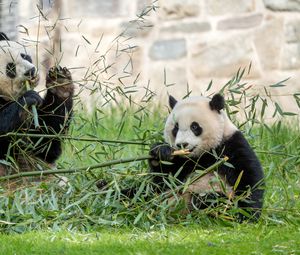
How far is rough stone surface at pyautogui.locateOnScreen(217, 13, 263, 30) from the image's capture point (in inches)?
429

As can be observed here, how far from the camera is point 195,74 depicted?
36.7 ft

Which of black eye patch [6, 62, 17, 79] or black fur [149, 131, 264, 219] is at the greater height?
black eye patch [6, 62, 17, 79]

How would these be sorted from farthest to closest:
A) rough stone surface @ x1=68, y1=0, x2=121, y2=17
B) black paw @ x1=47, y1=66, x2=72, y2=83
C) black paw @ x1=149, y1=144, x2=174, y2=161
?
1. rough stone surface @ x1=68, y1=0, x2=121, y2=17
2. black paw @ x1=47, y1=66, x2=72, y2=83
3. black paw @ x1=149, y1=144, x2=174, y2=161

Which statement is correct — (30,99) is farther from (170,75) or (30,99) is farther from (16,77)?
(170,75)

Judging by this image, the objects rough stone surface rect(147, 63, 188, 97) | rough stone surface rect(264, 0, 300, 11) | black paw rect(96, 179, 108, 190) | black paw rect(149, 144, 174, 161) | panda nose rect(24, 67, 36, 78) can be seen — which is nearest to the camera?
black paw rect(149, 144, 174, 161)

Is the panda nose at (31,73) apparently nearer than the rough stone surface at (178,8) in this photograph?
Yes

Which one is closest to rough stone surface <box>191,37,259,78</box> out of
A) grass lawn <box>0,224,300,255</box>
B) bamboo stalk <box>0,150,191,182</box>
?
bamboo stalk <box>0,150,191,182</box>

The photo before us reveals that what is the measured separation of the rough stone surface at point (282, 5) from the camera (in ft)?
35.6

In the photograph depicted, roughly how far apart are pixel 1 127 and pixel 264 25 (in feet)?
17.4

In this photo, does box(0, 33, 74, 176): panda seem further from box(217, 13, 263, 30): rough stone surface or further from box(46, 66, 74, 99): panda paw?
box(217, 13, 263, 30): rough stone surface

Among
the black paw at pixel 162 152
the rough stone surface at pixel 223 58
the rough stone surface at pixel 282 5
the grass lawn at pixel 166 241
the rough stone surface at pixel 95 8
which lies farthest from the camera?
the rough stone surface at pixel 95 8

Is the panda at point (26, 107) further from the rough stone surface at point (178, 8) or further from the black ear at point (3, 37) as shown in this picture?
the rough stone surface at point (178, 8)

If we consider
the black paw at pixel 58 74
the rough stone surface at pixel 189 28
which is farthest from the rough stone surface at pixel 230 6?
the black paw at pixel 58 74

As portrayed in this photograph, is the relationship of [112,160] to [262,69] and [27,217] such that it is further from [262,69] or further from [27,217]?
[262,69]
